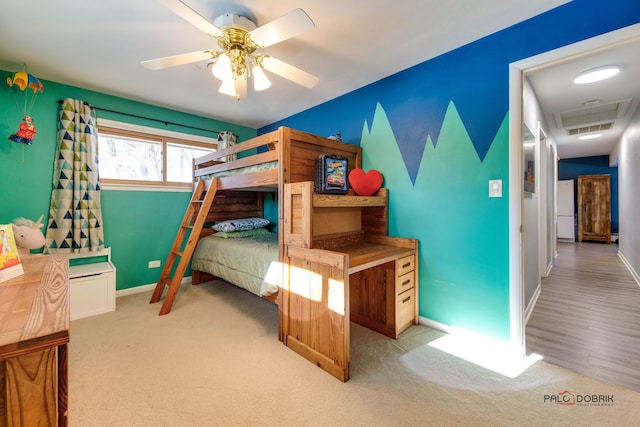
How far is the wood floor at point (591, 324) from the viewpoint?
1878 mm

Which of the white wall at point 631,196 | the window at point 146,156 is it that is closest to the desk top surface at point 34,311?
the window at point 146,156

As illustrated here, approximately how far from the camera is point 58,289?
0.96 meters

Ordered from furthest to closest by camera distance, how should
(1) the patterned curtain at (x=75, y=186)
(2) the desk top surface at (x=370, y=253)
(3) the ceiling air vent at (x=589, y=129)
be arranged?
1. (3) the ceiling air vent at (x=589, y=129)
2. (1) the patterned curtain at (x=75, y=186)
3. (2) the desk top surface at (x=370, y=253)

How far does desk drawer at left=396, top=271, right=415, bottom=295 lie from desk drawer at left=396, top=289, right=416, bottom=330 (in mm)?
39

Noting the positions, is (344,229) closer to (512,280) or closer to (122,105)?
(512,280)

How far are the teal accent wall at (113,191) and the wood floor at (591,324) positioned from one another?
4124 mm

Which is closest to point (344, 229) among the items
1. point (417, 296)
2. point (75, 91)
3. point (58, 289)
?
point (417, 296)

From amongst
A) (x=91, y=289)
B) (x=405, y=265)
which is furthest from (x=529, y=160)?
(x=91, y=289)

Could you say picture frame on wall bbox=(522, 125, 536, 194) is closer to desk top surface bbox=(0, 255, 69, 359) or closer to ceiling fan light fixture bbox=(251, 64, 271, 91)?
ceiling fan light fixture bbox=(251, 64, 271, 91)

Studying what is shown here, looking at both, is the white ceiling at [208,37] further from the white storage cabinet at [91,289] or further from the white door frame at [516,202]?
the white storage cabinet at [91,289]

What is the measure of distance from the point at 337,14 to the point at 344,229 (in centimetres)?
175

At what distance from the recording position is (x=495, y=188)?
210 cm

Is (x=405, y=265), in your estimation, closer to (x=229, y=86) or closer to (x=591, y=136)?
(x=229, y=86)

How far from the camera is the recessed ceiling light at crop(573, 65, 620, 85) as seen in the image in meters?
2.37
